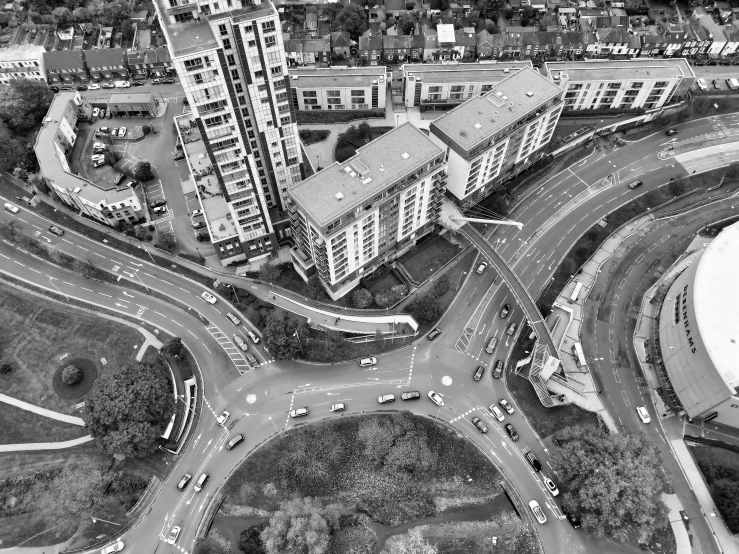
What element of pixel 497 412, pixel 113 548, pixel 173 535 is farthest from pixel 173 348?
pixel 497 412

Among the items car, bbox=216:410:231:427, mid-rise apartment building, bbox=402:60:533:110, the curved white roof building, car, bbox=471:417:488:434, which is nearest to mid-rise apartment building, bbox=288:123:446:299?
car, bbox=216:410:231:427

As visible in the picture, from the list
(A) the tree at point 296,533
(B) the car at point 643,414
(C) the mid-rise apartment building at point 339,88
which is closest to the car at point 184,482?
(A) the tree at point 296,533

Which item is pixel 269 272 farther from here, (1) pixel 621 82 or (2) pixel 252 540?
(1) pixel 621 82

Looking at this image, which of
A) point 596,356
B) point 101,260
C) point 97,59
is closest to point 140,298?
point 101,260

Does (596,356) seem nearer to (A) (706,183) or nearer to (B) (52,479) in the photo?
(A) (706,183)

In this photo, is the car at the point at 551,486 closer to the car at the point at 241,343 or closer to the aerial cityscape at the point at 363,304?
the aerial cityscape at the point at 363,304

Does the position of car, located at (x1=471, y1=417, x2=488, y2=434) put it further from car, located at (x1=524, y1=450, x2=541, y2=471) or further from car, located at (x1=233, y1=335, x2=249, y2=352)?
car, located at (x1=233, y1=335, x2=249, y2=352)
